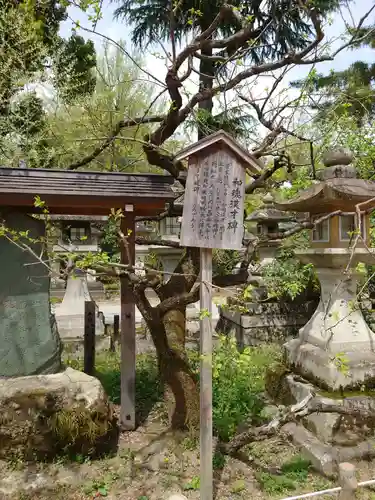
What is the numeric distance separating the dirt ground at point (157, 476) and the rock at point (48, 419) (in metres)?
0.14

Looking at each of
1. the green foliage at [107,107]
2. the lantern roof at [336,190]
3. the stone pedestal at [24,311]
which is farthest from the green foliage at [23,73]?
the lantern roof at [336,190]

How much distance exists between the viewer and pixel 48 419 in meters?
3.55

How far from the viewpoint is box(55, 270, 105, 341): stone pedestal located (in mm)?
8289

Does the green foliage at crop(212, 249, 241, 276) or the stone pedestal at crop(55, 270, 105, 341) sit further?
the green foliage at crop(212, 249, 241, 276)

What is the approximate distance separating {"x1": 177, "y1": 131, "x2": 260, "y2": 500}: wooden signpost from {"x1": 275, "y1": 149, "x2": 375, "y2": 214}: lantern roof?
1866mm

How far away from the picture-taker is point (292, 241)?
8.50 meters

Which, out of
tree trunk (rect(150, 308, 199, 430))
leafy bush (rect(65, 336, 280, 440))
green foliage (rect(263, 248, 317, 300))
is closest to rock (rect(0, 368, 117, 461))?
tree trunk (rect(150, 308, 199, 430))

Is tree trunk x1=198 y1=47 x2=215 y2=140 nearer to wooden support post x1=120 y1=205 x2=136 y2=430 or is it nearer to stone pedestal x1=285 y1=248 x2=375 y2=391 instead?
wooden support post x1=120 y1=205 x2=136 y2=430

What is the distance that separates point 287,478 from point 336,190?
306 centimetres

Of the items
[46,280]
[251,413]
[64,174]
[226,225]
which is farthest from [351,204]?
[46,280]

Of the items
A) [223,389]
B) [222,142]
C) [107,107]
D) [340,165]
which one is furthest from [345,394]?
[107,107]

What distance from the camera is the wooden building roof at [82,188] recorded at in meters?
3.56

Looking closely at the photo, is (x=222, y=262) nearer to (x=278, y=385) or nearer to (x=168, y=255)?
(x=168, y=255)

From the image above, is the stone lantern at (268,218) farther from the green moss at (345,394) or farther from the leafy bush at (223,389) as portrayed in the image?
the green moss at (345,394)
